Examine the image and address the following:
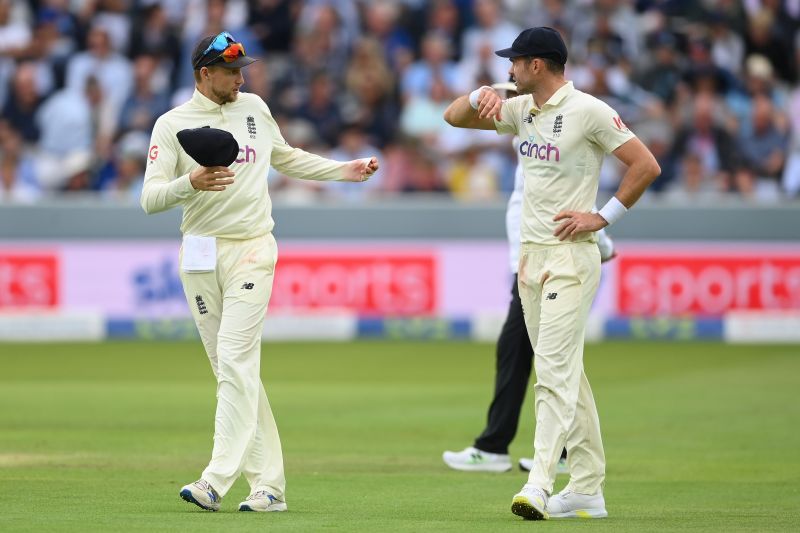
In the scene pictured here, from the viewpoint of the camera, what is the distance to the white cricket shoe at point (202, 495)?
6.82m

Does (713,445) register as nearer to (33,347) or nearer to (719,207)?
(719,207)

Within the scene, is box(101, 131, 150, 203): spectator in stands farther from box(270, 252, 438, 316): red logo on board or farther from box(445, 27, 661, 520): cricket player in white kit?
box(445, 27, 661, 520): cricket player in white kit

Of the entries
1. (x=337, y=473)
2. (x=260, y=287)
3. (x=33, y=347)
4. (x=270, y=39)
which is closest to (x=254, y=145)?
(x=260, y=287)

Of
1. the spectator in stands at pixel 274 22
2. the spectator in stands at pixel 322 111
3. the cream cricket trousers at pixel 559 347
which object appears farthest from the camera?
the spectator in stands at pixel 274 22

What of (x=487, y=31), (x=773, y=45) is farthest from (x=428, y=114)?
(x=773, y=45)

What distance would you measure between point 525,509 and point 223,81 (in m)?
2.49

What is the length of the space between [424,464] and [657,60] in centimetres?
1159

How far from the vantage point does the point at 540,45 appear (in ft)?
22.8

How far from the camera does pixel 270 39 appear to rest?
20.4 meters

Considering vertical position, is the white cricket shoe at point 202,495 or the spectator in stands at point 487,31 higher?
the spectator in stands at point 487,31

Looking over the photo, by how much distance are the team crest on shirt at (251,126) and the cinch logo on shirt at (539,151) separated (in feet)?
4.33

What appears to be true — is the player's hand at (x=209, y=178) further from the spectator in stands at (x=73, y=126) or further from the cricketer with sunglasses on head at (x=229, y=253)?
the spectator in stands at (x=73, y=126)

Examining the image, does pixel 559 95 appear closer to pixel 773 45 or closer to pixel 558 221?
pixel 558 221

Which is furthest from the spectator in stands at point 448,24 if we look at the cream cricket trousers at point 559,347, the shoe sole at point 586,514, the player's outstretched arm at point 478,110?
the shoe sole at point 586,514
